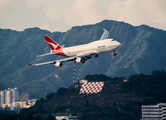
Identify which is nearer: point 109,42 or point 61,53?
point 109,42

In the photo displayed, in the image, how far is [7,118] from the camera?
184 m

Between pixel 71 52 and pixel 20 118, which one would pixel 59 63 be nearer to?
pixel 71 52

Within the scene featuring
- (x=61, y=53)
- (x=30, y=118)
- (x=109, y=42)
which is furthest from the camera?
(x=30, y=118)

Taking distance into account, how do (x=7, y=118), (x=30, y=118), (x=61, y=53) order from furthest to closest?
(x=30, y=118), (x=7, y=118), (x=61, y=53)

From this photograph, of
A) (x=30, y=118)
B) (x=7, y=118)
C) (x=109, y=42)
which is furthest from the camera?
(x=30, y=118)

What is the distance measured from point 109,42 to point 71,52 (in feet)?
47.7

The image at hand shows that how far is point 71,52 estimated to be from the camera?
125 meters

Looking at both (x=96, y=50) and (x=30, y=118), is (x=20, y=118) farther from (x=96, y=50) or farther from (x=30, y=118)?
(x=96, y=50)

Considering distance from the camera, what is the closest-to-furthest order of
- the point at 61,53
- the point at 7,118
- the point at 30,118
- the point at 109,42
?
1. the point at 109,42
2. the point at 61,53
3. the point at 7,118
4. the point at 30,118

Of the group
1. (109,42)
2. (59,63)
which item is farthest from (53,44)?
(109,42)

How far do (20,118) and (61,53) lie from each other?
239ft

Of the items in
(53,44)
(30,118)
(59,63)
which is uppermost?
(53,44)

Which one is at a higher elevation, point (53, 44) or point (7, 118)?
point (53, 44)

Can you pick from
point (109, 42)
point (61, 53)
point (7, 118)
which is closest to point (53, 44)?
point (61, 53)
